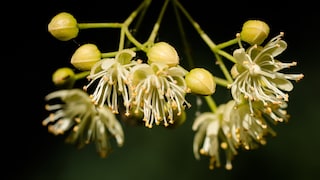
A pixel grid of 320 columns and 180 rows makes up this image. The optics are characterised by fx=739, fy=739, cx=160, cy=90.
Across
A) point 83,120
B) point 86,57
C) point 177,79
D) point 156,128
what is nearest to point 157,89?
point 177,79

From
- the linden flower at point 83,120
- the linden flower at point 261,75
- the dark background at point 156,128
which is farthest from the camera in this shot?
the dark background at point 156,128

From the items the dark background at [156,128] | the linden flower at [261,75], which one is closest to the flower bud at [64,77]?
the linden flower at [261,75]

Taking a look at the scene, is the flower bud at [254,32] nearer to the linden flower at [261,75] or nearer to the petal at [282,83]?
the linden flower at [261,75]

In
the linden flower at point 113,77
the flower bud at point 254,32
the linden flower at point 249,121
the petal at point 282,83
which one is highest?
the linden flower at point 113,77

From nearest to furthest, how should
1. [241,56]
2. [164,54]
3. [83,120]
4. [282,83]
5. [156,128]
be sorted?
[164,54]
[241,56]
[282,83]
[83,120]
[156,128]

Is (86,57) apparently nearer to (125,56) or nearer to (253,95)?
(125,56)
